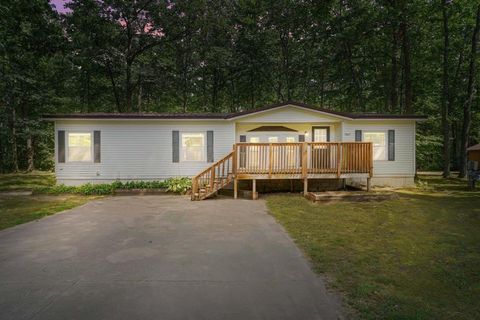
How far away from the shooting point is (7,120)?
50.9 feet

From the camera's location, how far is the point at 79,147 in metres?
12.7

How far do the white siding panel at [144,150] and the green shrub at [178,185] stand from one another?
682 mm

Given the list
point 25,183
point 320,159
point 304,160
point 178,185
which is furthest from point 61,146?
point 320,159

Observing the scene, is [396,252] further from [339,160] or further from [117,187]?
[117,187]

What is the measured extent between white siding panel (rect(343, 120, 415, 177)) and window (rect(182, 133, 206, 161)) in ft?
23.9

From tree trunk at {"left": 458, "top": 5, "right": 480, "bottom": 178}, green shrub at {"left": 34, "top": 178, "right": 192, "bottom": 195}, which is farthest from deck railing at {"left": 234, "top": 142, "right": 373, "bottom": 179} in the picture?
tree trunk at {"left": 458, "top": 5, "right": 480, "bottom": 178}

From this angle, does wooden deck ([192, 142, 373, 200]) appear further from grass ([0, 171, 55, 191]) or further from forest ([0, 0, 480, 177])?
grass ([0, 171, 55, 191])

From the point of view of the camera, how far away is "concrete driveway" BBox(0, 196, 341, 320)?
9.67 feet

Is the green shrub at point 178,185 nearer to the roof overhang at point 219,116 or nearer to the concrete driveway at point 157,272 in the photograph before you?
the roof overhang at point 219,116

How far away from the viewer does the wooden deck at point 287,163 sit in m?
10.5

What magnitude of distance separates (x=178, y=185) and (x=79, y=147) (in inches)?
205

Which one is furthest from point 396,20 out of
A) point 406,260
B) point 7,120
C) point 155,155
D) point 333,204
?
point 7,120

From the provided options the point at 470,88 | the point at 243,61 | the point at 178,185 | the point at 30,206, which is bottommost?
the point at 30,206

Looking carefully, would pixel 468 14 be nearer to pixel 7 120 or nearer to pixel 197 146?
pixel 197 146
